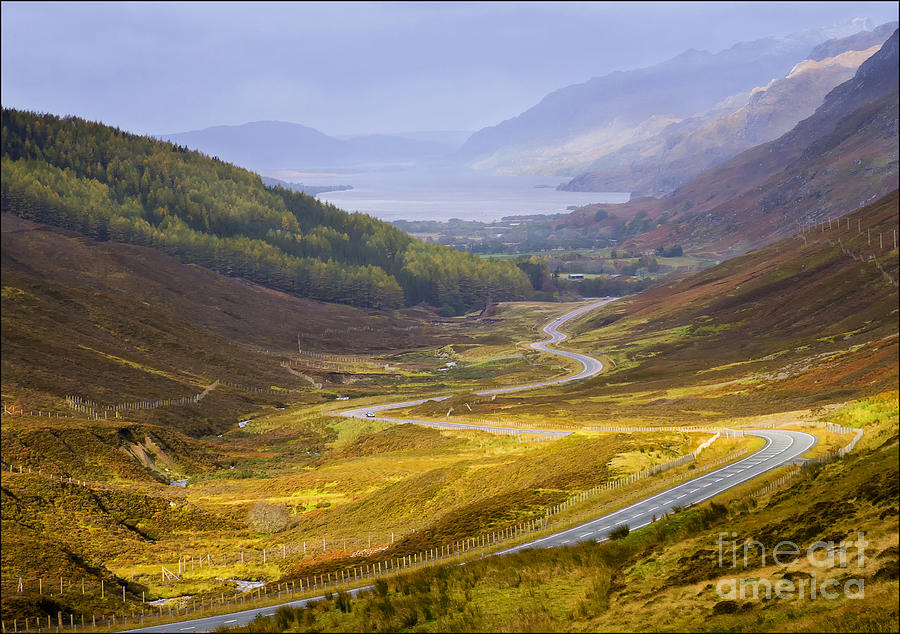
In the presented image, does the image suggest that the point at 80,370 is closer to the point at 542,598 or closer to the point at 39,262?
the point at 39,262

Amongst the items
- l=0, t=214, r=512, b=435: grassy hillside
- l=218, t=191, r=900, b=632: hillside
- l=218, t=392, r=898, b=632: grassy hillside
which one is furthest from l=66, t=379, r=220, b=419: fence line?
l=218, t=392, r=898, b=632: grassy hillside

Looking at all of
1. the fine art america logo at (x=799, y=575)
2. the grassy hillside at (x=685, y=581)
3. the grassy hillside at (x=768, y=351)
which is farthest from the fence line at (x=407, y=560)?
the grassy hillside at (x=768, y=351)

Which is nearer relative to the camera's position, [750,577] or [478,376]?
[750,577]

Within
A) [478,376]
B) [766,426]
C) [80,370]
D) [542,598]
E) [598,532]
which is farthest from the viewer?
[478,376]

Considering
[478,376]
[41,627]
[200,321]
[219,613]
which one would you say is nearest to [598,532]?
[219,613]

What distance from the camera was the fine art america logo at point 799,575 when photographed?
71.5 feet

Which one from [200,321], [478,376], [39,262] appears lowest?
[478,376]

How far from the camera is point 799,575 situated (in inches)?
915

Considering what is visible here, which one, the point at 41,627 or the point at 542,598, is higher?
the point at 542,598

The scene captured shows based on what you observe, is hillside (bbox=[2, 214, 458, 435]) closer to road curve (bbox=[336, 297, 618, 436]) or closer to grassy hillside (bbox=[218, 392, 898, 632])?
road curve (bbox=[336, 297, 618, 436])

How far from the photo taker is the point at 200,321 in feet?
648

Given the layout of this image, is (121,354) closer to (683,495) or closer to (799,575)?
(683,495)

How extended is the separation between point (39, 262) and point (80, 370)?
75.8 meters

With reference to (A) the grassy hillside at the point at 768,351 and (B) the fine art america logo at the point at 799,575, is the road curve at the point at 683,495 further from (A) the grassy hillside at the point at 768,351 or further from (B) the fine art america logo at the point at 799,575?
(A) the grassy hillside at the point at 768,351
